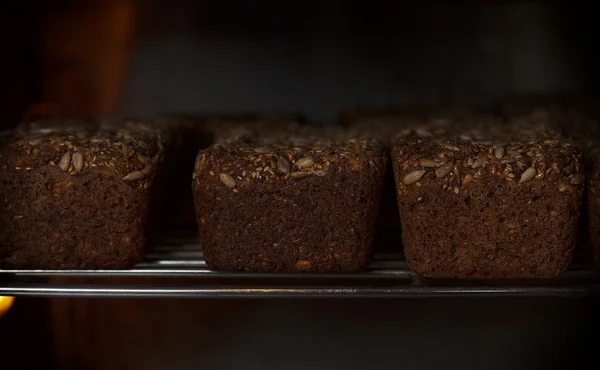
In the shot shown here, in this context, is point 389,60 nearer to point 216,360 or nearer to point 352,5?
point 352,5

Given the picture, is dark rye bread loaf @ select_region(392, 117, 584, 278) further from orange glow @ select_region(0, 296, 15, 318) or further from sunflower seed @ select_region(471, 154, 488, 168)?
orange glow @ select_region(0, 296, 15, 318)

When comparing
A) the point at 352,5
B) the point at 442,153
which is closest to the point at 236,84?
the point at 352,5

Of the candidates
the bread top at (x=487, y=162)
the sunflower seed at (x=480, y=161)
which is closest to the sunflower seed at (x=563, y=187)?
the bread top at (x=487, y=162)

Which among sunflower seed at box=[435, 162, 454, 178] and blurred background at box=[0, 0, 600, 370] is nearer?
sunflower seed at box=[435, 162, 454, 178]

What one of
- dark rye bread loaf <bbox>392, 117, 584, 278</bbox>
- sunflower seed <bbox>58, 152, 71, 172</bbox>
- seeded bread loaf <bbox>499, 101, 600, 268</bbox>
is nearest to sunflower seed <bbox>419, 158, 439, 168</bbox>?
dark rye bread loaf <bbox>392, 117, 584, 278</bbox>

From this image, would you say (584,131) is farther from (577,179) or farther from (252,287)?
(252,287)

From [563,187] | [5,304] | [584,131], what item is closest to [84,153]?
[5,304]

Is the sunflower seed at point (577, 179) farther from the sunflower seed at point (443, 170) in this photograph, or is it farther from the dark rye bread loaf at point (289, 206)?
the dark rye bread loaf at point (289, 206)
